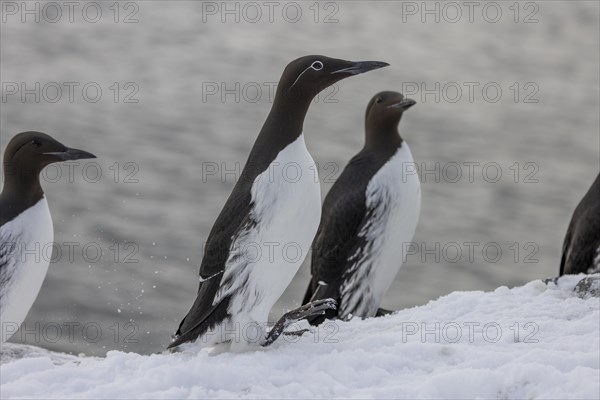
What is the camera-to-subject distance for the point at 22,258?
7.38 meters

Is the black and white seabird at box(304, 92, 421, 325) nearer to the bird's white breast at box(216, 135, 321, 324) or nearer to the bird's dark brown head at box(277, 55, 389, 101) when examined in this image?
the bird's dark brown head at box(277, 55, 389, 101)


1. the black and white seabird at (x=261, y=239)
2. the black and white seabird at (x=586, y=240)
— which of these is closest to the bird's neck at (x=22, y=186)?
the black and white seabird at (x=261, y=239)

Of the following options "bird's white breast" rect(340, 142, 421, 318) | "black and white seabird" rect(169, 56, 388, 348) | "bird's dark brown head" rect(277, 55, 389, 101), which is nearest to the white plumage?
"black and white seabird" rect(169, 56, 388, 348)

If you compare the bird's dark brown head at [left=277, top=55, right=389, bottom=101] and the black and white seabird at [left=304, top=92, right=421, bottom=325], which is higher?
the bird's dark brown head at [left=277, top=55, right=389, bottom=101]

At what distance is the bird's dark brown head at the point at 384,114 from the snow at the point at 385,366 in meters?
3.72

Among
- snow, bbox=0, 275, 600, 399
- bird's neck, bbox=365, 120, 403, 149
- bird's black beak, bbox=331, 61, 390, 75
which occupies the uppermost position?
bird's neck, bbox=365, 120, 403, 149

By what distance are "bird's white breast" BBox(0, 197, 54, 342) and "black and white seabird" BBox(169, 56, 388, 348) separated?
1.94m

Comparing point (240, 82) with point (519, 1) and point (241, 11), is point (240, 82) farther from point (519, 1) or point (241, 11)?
point (519, 1)

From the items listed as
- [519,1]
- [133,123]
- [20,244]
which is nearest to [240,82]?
[133,123]

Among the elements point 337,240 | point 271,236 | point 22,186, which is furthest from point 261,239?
point 337,240

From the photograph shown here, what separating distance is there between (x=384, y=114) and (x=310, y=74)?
339 cm

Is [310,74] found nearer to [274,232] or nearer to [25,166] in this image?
[274,232]

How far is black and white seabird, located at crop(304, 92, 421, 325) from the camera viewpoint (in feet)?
28.8

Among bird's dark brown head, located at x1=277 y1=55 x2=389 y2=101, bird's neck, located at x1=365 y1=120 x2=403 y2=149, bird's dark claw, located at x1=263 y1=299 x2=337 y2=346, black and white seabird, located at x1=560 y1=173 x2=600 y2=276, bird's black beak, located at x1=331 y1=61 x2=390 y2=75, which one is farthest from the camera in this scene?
bird's neck, located at x1=365 y1=120 x2=403 y2=149
